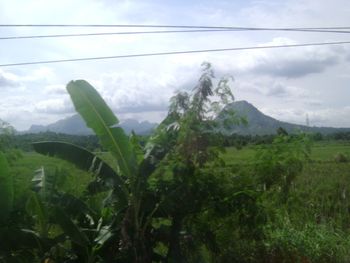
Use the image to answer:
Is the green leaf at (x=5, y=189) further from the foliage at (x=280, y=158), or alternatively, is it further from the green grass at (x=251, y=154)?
the foliage at (x=280, y=158)

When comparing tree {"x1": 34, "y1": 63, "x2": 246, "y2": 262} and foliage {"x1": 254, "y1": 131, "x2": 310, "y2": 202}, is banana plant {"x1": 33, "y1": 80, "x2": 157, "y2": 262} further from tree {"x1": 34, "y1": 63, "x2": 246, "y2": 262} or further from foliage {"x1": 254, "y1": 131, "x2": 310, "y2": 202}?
foliage {"x1": 254, "y1": 131, "x2": 310, "y2": 202}

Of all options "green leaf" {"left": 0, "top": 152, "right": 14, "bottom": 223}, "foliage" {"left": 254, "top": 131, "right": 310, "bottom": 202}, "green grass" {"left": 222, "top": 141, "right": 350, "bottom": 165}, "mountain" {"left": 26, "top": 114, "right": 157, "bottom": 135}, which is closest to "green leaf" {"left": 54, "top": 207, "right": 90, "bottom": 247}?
"green leaf" {"left": 0, "top": 152, "right": 14, "bottom": 223}

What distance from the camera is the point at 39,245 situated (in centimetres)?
602

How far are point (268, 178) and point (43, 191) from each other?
2.81m

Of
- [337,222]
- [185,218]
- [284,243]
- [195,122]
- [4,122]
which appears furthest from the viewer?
[337,222]

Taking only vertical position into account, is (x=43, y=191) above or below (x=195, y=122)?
below

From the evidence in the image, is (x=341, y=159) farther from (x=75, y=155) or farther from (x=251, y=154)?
(x=75, y=155)

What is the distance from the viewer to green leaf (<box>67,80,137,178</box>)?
233 inches

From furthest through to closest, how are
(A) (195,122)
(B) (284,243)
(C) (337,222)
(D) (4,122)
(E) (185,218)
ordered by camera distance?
(C) (337,222), (D) (4,122), (B) (284,243), (E) (185,218), (A) (195,122)

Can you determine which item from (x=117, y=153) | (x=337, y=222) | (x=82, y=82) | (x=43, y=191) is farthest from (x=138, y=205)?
(x=337, y=222)

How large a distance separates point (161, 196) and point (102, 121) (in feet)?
3.67

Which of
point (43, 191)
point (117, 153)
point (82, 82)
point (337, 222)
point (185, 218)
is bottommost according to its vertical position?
point (337, 222)

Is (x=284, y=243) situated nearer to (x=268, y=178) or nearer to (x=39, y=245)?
(x=268, y=178)

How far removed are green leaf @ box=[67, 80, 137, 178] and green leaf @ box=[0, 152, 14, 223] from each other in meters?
1.06
